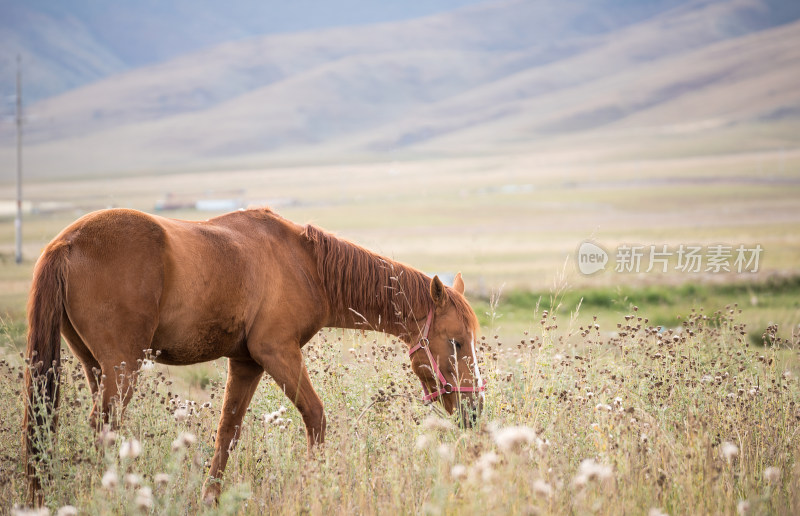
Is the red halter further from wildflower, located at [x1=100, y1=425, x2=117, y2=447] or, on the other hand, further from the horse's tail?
the horse's tail

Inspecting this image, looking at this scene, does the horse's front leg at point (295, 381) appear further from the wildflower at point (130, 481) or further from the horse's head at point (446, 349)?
the wildflower at point (130, 481)

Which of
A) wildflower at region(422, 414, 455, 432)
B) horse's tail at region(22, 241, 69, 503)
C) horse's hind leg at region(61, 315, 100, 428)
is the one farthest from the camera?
horse's hind leg at region(61, 315, 100, 428)

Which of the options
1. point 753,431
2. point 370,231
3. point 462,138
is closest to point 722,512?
point 753,431

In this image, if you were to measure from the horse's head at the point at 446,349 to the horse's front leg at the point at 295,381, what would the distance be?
0.90m

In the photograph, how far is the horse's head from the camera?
18.5ft

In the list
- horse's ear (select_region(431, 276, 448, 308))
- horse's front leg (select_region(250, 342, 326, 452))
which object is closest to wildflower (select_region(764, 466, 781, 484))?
horse's ear (select_region(431, 276, 448, 308))

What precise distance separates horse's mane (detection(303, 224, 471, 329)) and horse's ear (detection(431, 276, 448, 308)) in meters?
0.11

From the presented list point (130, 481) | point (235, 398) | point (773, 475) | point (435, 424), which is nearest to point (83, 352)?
point (235, 398)

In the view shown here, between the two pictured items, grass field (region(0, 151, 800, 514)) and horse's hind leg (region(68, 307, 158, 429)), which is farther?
horse's hind leg (region(68, 307, 158, 429))

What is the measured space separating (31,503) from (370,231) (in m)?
48.6

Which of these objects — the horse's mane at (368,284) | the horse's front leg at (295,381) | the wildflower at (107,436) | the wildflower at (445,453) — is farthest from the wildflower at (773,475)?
the wildflower at (107,436)

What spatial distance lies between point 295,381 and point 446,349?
1217 millimetres

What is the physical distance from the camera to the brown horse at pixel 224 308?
14.8 feet

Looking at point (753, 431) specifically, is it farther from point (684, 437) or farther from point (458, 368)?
point (458, 368)
